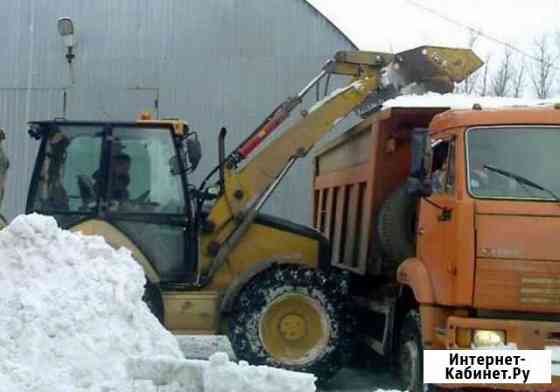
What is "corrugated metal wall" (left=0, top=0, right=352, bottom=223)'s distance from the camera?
1756 cm

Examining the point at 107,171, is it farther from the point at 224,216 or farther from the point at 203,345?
the point at 203,345

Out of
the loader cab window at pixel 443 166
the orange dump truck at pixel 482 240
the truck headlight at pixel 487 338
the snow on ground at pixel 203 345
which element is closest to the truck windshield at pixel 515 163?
the orange dump truck at pixel 482 240

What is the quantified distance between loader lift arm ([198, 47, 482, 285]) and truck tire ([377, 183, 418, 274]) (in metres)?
1.34

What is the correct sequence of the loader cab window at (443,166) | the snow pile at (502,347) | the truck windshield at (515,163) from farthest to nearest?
the loader cab window at (443,166)
the truck windshield at (515,163)
the snow pile at (502,347)

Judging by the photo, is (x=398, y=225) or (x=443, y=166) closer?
(x=443, y=166)

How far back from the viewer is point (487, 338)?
20.6 feet

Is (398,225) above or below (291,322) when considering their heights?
above

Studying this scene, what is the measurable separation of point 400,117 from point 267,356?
2.61m

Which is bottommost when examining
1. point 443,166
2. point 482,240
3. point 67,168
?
point 482,240

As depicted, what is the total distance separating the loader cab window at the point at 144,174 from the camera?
8852 millimetres

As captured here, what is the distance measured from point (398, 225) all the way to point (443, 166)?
1.41 metres

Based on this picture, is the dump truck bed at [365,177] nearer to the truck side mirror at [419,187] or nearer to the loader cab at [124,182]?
the truck side mirror at [419,187]

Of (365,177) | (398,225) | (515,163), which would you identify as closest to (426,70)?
(365,177)

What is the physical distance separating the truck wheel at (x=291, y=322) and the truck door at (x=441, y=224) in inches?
61.4
